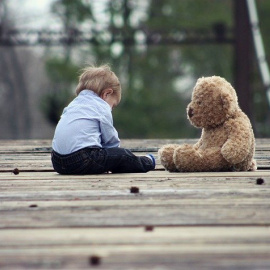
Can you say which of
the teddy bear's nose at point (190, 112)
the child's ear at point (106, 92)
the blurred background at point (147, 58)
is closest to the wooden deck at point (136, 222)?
the teddy bear's nose at point (190, 112)

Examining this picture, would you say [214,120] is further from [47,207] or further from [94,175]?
[47,207]

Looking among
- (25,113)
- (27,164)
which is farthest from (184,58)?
(27,164)

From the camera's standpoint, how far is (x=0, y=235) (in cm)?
214

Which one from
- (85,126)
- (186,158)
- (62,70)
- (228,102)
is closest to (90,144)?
(85,126)

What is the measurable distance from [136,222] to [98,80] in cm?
193

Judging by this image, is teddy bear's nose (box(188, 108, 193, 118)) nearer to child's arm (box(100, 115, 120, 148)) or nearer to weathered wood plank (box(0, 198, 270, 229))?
child's arm (box(100, 115, 120, 148))

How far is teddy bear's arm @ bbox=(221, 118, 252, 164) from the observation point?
12.0 feet

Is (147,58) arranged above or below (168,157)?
below

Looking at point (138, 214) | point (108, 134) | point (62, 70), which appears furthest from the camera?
point (62, 70)

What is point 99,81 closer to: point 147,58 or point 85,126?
point 85,126

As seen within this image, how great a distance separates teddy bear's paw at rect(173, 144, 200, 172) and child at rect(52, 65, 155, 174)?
0.26 m

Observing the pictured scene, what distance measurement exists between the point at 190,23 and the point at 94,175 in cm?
1525

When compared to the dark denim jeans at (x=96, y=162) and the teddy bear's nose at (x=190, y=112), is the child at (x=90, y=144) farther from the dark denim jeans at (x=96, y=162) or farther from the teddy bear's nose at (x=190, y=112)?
the teddy bear's nose at (x=190, y=112)

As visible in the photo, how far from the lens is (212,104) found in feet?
12.4
